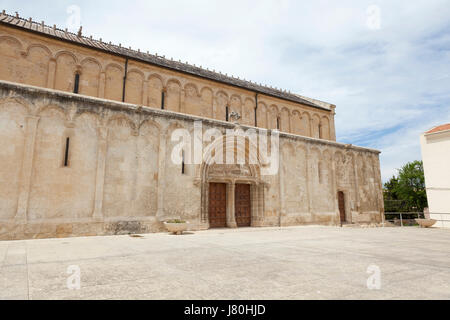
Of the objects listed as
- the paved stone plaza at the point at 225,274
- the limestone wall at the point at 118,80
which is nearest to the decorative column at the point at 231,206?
the limestone wall at the point at 118,80

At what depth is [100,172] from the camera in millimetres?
11797

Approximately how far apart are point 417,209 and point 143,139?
4746cm

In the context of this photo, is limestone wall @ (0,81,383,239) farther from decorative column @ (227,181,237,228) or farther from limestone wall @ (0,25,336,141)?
limestone wall @ (0,25,336,141)

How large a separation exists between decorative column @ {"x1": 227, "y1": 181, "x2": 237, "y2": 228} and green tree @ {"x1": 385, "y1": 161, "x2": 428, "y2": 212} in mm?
40355

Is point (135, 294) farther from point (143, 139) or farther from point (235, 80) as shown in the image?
point (235, 80)

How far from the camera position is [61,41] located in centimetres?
1675

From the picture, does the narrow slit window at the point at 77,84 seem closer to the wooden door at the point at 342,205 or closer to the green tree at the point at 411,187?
the wooden door at the point at 342,205

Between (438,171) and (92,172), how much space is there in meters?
23.2

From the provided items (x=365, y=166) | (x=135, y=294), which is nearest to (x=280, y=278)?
(x=135, y=294)

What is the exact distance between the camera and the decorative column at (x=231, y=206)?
50.4 feet

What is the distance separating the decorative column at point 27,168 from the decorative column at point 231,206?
31.3 ft

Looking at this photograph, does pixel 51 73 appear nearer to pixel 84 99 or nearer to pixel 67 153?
pixel 84 99

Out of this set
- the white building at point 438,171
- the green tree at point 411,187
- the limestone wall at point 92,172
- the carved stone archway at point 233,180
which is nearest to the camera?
the limestone wall at point 92,172

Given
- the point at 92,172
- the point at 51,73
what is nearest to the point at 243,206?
the point at 92,172
